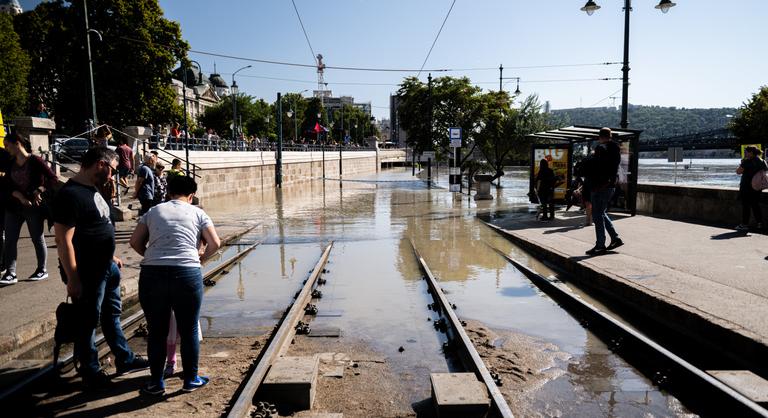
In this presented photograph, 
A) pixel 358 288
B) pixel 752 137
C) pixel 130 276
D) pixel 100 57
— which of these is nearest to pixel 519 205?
pixel 358 288

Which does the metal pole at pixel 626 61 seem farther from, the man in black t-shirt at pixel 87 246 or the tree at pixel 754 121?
the tree at pixel 754 121

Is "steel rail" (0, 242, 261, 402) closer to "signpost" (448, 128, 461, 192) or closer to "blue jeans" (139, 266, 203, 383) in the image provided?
"blue jeans" (139, 266, 203, 383)

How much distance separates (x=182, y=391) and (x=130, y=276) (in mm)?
4480

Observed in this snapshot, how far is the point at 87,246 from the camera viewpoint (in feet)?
14.4

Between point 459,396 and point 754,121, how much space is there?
6194 cm

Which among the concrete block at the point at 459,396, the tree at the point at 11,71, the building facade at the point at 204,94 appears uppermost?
the building facade at the point at 204,94

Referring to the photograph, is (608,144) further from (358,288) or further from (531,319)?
(358,288)

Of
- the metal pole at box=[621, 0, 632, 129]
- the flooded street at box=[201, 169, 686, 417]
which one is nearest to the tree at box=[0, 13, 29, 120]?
the flooded street at box=[201, 169, 686, 417]

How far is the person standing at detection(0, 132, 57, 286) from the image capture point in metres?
6.96

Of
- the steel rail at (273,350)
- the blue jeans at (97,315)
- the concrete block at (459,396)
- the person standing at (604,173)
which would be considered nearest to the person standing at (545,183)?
the person standing at (604,173)

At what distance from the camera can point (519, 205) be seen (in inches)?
878

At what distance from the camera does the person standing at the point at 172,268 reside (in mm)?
4086

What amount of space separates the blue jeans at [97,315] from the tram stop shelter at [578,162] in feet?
44.9

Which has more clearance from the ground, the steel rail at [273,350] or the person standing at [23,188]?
the person standing at [23,188]
